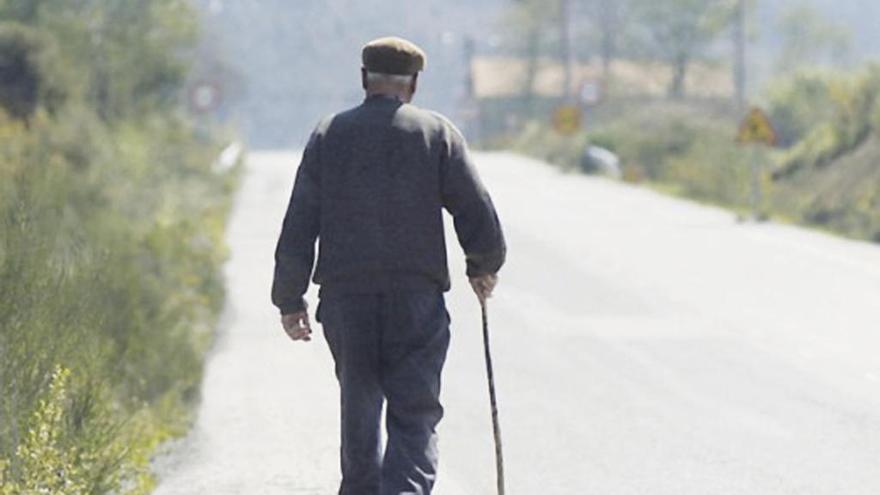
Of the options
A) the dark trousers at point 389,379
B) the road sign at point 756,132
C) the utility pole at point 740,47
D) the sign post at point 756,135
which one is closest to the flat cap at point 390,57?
the dark trousers at point 389,379

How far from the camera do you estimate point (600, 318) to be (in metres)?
18.9

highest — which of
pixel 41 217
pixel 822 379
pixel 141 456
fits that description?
pixel 41 217

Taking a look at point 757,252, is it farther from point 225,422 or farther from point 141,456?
point 141,456

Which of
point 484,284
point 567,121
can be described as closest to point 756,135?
point 567,121

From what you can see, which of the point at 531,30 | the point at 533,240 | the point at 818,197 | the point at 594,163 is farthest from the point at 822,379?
the point at 531,30

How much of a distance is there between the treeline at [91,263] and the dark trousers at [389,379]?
3.36ft

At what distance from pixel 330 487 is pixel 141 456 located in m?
1.78

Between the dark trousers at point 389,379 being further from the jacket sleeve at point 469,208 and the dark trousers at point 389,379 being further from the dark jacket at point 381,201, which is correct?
the jacket sleeve at point 469,208

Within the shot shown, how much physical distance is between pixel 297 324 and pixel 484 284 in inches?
26.9

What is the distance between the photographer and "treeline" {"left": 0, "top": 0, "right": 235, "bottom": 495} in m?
8.92

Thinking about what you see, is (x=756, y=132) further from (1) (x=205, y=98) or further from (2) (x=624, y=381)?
(1) (x=205, y=98)

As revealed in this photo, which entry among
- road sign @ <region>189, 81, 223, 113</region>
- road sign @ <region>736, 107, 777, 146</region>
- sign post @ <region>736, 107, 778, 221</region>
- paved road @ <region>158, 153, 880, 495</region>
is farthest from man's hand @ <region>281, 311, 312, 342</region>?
road sign @ <region>189, 81, 223, 113</region>

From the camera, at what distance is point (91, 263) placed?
36.3 ft

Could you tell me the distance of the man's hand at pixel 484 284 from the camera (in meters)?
7.89
